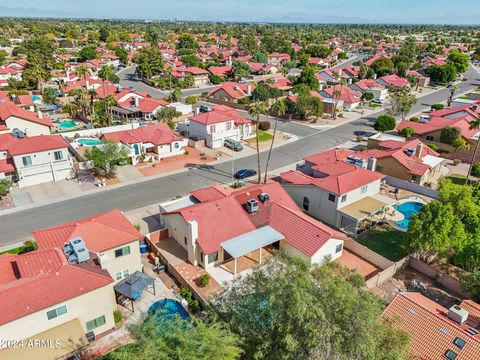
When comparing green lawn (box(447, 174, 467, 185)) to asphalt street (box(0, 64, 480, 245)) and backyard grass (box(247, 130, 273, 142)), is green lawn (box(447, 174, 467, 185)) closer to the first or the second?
asphalt street (box(0, 64, 480, 245))

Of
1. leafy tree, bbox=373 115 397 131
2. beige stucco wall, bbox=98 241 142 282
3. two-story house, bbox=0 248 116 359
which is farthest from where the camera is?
leafy tree, bbox=373 115 397 131

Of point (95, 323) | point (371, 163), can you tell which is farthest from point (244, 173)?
point (95, 323)

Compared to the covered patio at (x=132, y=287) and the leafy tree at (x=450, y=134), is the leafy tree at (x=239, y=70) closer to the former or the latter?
the leafy tree at (x=450, y=134)

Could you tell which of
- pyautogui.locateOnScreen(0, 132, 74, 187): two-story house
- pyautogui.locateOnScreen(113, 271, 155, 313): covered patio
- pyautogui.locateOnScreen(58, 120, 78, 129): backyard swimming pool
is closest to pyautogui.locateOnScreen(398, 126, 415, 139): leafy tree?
pyautogui.locateOnScreen(113, 271, 155, 313): covered patio

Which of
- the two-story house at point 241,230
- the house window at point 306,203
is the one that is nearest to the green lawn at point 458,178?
the house window at point 306,203

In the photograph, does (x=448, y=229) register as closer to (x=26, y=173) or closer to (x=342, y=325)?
(x=342, y=325)
